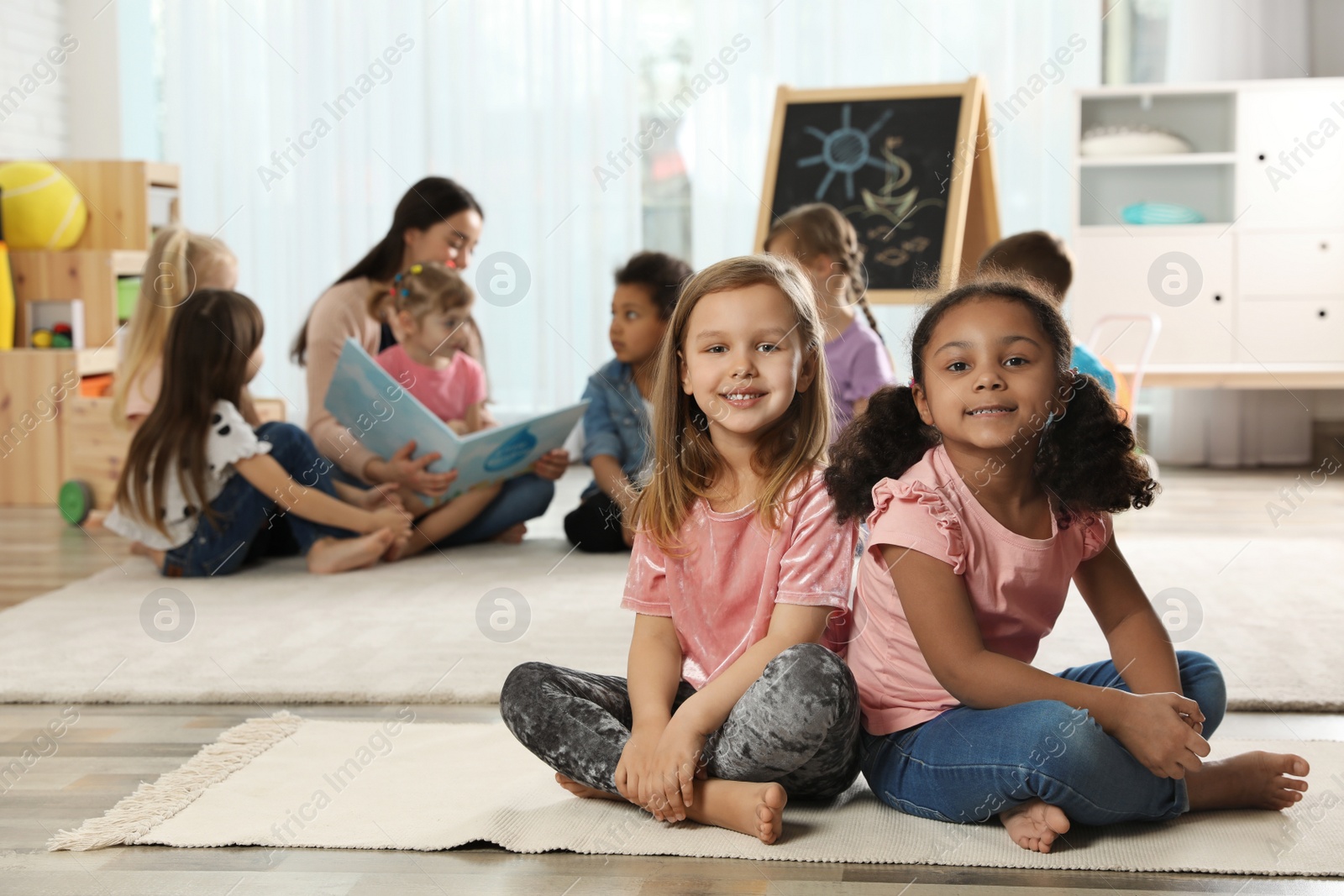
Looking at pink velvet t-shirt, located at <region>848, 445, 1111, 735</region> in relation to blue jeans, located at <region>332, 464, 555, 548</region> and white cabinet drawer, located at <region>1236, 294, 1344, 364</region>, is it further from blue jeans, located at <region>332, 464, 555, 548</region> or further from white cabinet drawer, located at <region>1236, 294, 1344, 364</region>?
white cabinet drawer, located at <region>1236, 294, 1344, 364</region>

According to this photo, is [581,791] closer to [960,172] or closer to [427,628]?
[427,628]

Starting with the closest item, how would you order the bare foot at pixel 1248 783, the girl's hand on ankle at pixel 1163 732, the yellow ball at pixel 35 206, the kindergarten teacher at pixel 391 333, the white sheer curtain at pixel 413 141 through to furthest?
the girl's hand on ankle at pixel 1163 732 < the bare foot at pixel 1248 783 < the kindergarten teacher at pixel 391 333 < the yellow ball at pixel 35 206 < the white sheer curtain at pixel 413 141

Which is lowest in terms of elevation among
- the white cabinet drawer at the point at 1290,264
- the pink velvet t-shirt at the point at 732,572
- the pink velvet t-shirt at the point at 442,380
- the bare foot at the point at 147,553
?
the bare foot at the point at 147,553

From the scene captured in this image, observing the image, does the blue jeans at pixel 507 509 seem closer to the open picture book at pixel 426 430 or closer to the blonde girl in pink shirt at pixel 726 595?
the open picture book at pixel 426 430

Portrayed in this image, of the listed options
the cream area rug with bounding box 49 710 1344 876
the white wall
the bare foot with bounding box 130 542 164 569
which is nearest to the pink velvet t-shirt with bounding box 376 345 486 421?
the bare foot with bounding box 130 542 164 569

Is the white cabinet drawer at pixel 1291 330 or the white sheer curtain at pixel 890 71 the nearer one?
the white cabinet drawer at pixel 1291 330

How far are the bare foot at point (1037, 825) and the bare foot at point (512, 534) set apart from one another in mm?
1679

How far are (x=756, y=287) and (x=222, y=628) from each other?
1.09 meters

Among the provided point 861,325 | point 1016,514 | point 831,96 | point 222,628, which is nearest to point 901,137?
point 831,96

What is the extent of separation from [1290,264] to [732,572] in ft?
9.94

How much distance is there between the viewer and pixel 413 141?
4.10m

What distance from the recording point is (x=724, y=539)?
1.15 meters

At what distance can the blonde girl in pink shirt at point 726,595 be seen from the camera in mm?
1047

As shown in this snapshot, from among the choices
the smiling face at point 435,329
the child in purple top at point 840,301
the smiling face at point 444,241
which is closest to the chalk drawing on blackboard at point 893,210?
the child in purple top at point 840,301
